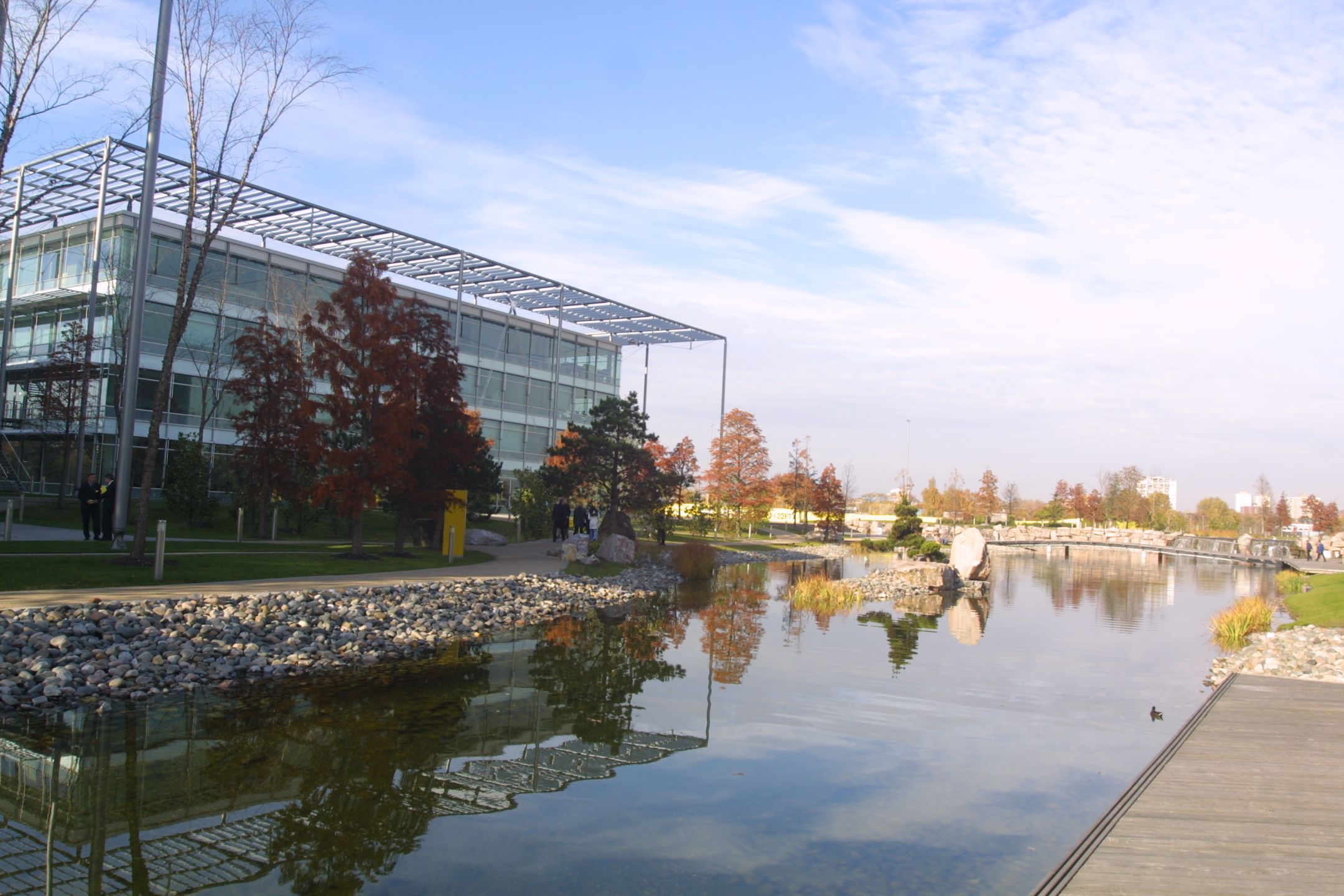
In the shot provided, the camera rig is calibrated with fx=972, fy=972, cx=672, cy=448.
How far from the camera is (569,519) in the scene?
36.6 m

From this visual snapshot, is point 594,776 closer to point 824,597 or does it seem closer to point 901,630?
point 901,630

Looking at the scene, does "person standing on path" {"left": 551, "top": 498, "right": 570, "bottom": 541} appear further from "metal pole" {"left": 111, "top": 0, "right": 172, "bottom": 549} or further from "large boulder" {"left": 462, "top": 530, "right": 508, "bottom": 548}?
"metal pole" {"left": 111, "top": 0, "right": 172, "bottom": 549}

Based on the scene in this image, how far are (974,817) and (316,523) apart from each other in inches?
1192

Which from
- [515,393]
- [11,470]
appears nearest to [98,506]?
[11,470]

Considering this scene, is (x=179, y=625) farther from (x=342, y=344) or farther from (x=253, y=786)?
(x=342, y=344)

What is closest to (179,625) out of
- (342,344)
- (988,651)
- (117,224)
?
(342,344)

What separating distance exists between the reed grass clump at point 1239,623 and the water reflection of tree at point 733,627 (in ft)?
32.9

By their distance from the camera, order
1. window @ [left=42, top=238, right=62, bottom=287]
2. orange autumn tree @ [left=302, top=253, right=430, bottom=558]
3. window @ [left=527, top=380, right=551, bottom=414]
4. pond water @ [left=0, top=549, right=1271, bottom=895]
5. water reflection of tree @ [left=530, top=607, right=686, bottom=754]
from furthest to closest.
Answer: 1. window @ [left=527, top=380, right=551, bottom=414]
2. window @ [left=42, top=238, right=62, bottom=287]
3. orange autumn tree @ [left=302, top=253, right=430, bottom=558]
4. water reflection of tree @ [left=530, top=607, right=686, bottom=754]
5. pond water @ [left=0, top=549, right=1271, bottom=895]

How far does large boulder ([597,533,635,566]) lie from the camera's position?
31.2 meters

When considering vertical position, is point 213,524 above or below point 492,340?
below

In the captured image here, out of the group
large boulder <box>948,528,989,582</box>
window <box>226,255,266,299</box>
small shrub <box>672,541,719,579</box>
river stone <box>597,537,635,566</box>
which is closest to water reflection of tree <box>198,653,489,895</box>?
river stone <box>597,537,635,566</box>

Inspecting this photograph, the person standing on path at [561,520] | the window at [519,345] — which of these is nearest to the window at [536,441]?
the window at [519,345]

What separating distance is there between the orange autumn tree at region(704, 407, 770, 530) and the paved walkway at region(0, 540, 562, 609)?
1032 inches

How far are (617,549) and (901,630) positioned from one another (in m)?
12.0
